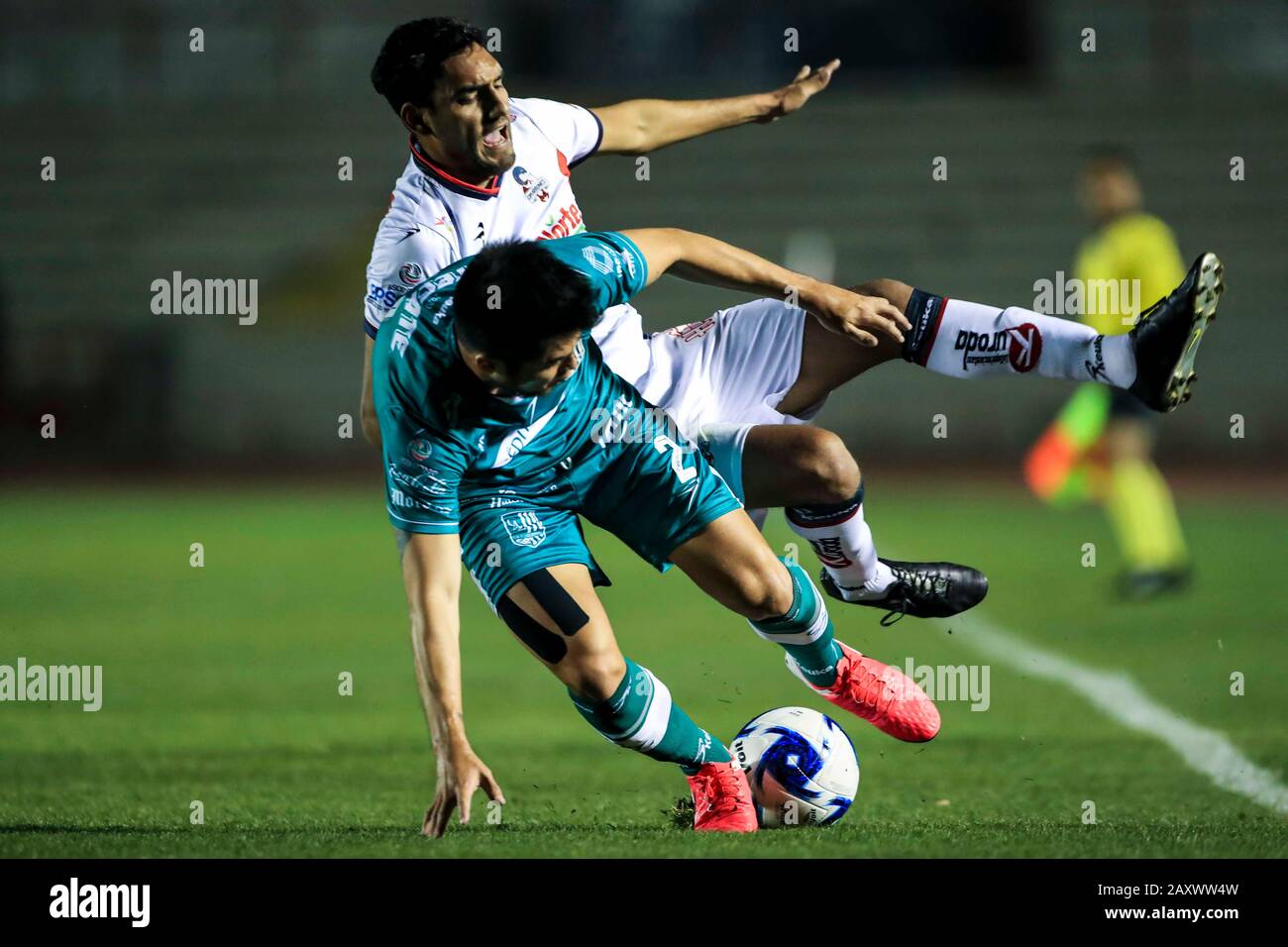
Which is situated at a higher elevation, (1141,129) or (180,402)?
(1141,129)

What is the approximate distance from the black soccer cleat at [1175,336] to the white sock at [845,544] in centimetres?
112

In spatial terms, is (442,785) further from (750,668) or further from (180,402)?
(180,402)

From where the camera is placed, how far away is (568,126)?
6.00 meters

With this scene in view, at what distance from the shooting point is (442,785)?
4449mm

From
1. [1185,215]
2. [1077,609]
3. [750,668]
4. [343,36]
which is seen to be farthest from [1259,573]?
[343,36]

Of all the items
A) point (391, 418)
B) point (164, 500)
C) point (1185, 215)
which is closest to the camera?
point (391, 418)

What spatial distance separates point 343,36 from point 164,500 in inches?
373

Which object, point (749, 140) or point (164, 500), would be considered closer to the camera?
point (164, 500)

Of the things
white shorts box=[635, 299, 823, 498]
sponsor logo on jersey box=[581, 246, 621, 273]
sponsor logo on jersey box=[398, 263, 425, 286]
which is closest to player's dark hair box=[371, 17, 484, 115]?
sponsor logo on jersey box=[398, 263, 425, 286]

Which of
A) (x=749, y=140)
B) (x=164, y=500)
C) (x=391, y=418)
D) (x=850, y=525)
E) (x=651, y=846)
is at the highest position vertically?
(x=749, y=140)

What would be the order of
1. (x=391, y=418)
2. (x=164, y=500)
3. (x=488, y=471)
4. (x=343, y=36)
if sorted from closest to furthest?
(x=391, y=418) < (x=488, y=471) < (x=164, y=500) < (x=343, y=36)

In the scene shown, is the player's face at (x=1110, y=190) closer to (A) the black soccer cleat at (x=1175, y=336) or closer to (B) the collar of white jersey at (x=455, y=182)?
(A) the black soccer cleat at (x=1175, y=336)

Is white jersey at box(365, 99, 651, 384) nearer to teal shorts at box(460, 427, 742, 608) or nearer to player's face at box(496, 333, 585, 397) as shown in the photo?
teal shorts at box(460, 427, 742, 608)

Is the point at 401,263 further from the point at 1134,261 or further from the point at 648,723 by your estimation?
the point at 1134,261
